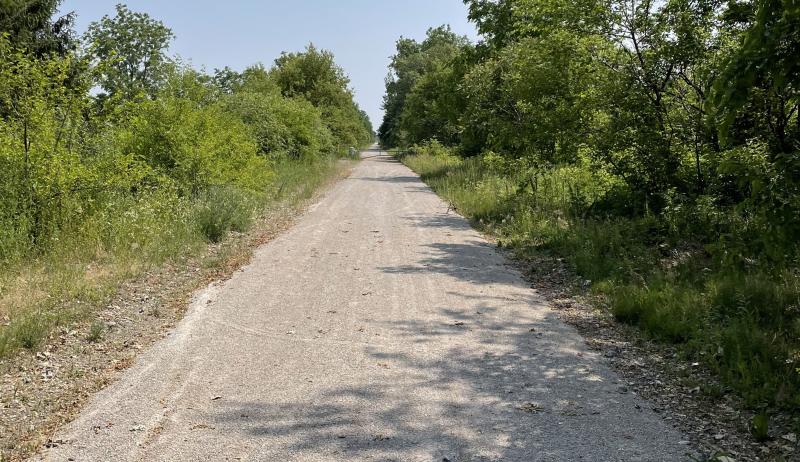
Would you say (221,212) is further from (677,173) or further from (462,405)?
(462,405)

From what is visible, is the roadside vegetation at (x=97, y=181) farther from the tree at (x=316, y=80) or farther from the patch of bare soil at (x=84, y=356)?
the tree at (x=316, y=80)

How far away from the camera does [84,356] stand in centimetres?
588

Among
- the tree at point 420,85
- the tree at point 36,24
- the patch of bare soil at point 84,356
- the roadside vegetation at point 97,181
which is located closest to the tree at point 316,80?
the tree at point 420,85

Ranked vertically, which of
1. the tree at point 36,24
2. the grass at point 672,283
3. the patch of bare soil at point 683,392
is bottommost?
the patch of bare soil at point 683,392

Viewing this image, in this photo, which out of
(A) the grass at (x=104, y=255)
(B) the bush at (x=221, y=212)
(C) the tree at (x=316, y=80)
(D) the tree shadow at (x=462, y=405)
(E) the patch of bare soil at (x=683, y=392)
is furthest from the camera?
(C) the tree at (x=316, y=80)

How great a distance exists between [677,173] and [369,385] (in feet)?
24.1

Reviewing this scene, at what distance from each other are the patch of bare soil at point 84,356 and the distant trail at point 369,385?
193mm

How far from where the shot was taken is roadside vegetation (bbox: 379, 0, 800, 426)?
4.66 metres

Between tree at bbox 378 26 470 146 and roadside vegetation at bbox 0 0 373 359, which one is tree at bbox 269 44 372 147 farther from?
roadside vegetation at bbox 0 0 373 359

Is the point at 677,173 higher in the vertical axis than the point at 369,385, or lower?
higher

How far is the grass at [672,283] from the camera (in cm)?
545

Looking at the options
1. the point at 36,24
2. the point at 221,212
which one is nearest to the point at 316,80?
the point at 36,24

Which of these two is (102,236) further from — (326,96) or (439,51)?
(439,51)

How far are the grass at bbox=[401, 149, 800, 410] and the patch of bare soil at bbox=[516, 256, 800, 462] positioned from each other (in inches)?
6.0
